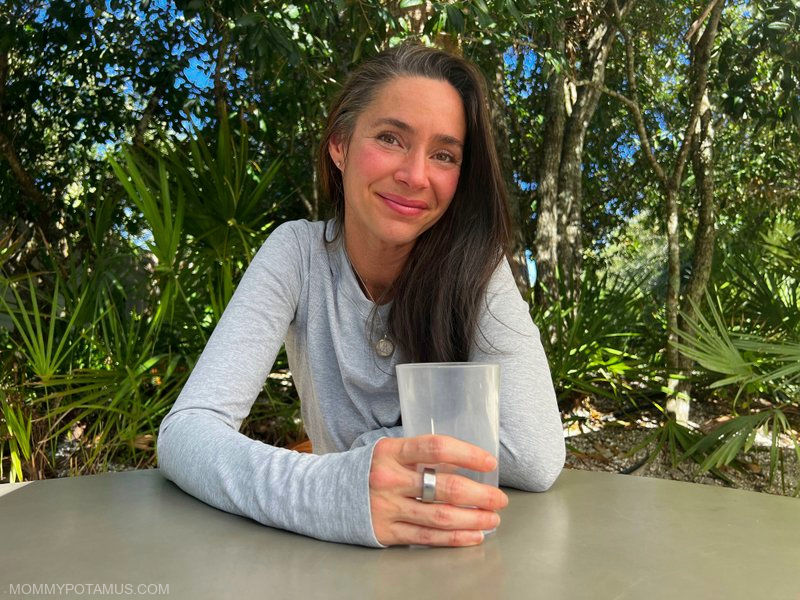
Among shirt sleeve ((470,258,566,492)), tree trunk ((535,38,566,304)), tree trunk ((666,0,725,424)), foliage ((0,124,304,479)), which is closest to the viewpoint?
shirt sleeve ((470,258,566,492))

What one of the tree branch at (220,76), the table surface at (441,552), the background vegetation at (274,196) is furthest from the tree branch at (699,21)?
the table surface at (441,552)

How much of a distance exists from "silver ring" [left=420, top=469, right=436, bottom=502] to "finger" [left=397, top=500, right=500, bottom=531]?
11 millimetres

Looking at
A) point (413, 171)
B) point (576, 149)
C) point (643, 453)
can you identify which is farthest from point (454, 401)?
point (576, 149)

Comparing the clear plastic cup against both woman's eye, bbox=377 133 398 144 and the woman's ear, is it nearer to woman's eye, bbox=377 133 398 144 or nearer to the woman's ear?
woman's eye, bbox=377 133 398 144

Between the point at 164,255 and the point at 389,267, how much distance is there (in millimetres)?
1468

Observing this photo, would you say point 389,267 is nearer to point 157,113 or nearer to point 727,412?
point 157,113

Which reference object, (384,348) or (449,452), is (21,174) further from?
(449,452)

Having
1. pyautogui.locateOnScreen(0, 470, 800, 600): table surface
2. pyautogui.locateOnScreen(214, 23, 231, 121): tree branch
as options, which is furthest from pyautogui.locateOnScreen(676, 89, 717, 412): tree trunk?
pyautogui.locateOnScreen(0, 470, 800, 600): table surface

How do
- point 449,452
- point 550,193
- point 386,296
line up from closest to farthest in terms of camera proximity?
1. point 449,452
2. point 386,296
3. point 550,193

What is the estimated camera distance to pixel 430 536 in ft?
2.30

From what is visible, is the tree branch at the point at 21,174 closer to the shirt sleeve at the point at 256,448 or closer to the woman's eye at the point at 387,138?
the shirt sleeve at the point at 256,448

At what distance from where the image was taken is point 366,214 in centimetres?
132

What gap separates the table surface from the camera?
602 mm

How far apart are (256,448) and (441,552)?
10.7 inches
